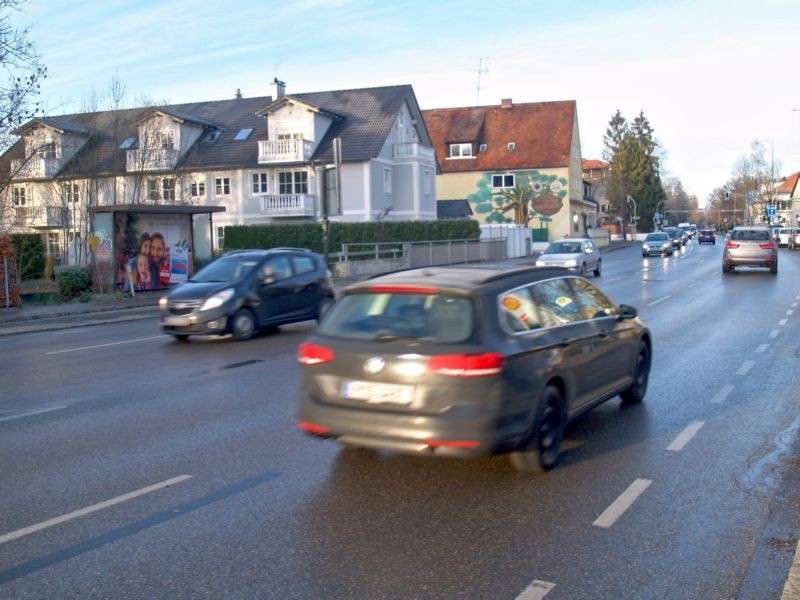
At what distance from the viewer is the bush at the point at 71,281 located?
2670 cm

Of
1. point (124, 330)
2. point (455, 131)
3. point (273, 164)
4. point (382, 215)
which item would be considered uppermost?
point (455, 131)

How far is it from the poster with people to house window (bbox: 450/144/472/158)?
1833 inches

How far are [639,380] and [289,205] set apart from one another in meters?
40.3

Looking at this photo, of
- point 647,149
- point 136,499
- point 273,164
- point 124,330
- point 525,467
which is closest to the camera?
point 136,499

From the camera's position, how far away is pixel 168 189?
44.9 meters

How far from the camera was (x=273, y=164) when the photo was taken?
48.5m

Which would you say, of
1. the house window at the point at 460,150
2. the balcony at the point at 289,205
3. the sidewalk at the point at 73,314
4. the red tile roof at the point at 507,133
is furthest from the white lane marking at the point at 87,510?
the house window at the point at 460,150

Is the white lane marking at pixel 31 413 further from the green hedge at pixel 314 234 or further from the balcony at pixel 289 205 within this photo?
the balcony at pixel 289 205

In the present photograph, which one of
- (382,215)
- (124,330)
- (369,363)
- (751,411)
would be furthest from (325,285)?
(382,215)

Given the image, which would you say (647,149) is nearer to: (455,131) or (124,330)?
(455,131)

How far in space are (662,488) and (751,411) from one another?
3.01 meters

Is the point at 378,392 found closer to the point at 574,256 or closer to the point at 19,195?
the point at 574,256

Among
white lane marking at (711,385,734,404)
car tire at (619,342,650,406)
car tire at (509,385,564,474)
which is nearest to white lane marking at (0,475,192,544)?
car tire at (509,385,564,474)

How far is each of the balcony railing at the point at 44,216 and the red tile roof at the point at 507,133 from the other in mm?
34220
